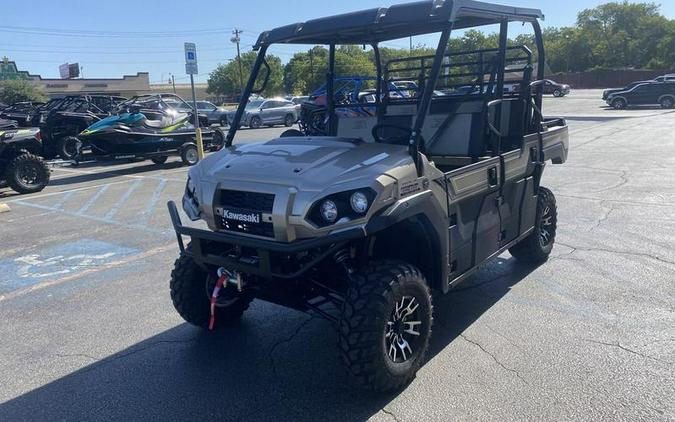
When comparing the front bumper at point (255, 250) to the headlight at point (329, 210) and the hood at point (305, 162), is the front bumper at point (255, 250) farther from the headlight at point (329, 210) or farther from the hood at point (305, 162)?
the hood at point (305, 162)

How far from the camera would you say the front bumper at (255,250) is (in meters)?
3.03

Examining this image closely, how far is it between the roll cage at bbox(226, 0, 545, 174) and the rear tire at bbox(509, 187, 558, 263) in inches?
32.2


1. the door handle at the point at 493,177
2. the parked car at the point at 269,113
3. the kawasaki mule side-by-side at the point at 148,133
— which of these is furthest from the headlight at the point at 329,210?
the parked car at the point at 269,113

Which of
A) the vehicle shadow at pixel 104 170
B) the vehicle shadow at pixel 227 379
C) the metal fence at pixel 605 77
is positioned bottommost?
the vehicle shadow at pixel 227 379

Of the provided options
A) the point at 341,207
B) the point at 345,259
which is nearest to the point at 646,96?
the point at 345,259

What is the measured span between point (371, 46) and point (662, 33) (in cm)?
8340

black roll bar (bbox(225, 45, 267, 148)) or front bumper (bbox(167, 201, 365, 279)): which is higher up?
black roll bar (bbox(225, 45, 267, 148))

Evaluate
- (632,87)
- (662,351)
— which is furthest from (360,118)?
(632,87)

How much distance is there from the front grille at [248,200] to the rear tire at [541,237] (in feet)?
9.96

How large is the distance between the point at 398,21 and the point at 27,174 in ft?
32.7

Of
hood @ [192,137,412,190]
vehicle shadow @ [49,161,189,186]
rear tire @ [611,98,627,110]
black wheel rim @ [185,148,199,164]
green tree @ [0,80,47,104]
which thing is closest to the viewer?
hood @ [192,137,412,190]

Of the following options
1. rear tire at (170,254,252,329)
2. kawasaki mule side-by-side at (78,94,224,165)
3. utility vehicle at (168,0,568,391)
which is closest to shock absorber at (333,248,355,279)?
utility vehicle at (168,0,568,391)

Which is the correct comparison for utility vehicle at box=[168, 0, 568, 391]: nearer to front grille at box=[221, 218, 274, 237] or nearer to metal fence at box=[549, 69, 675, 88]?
front grille at box=[221, 218, 274, 237]

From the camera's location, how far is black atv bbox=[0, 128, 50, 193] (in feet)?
35.4
